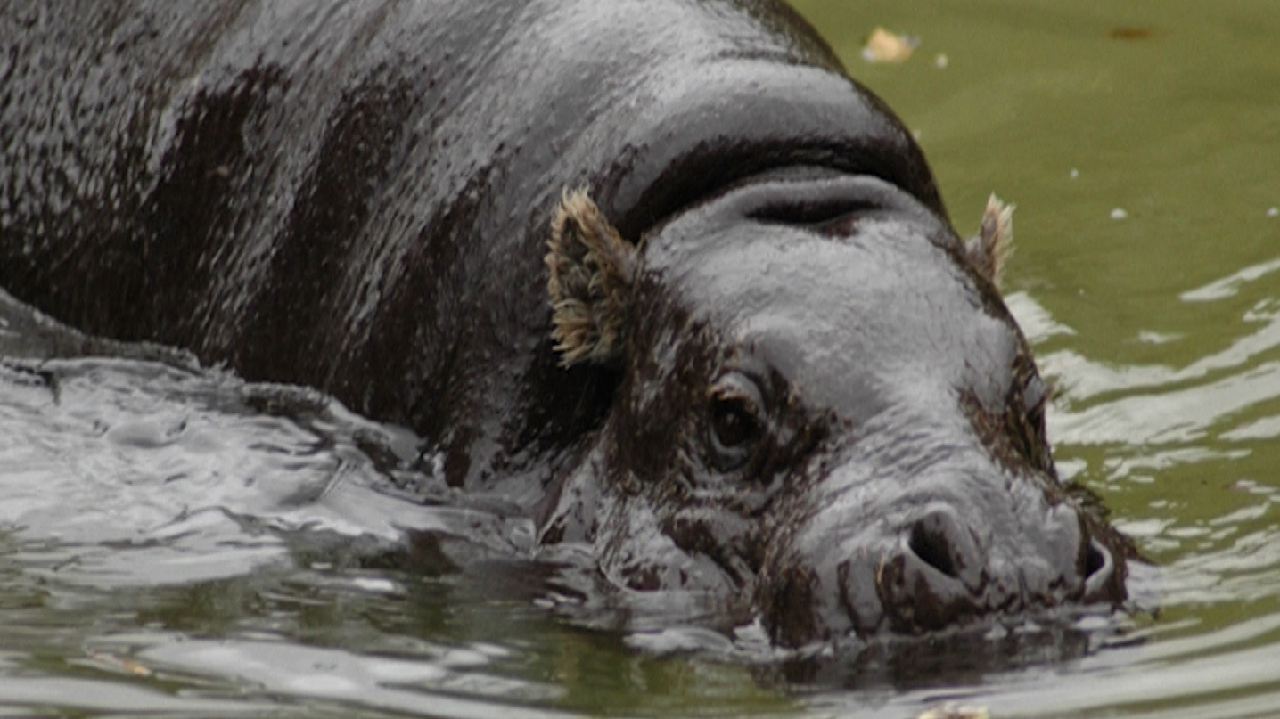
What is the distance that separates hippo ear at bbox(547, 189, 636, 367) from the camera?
6695mm

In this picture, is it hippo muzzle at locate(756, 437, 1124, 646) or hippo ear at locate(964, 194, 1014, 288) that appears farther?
hippo ear at locate(964, 194, 1014, 288)

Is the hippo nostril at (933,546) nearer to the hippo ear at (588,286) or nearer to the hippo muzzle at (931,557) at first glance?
the hippo muzzle at (931,557)

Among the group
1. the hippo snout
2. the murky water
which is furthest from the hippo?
the murky water

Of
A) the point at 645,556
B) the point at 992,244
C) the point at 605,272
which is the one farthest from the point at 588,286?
the point at 992,244

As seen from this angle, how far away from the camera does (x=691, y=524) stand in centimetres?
623

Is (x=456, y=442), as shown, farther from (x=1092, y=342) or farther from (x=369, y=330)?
(x=1092, y=342)

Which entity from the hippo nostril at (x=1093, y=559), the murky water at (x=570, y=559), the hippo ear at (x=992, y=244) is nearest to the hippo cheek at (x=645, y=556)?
the murky water at (x=570, y=559)

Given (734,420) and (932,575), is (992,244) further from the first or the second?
(932,575)

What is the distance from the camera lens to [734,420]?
20.6ft

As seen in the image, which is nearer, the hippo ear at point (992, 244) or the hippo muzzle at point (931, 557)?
the hippo muzzle at point (931, 557)

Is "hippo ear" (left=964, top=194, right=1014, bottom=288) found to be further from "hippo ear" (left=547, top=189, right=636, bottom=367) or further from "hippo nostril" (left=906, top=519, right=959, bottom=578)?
"hippo nostril" (left=906, top=519, right=959, bottom=578)

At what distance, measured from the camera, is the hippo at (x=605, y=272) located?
5.82 metres

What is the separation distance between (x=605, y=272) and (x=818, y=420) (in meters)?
0.98

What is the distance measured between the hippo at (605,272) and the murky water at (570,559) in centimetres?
18
